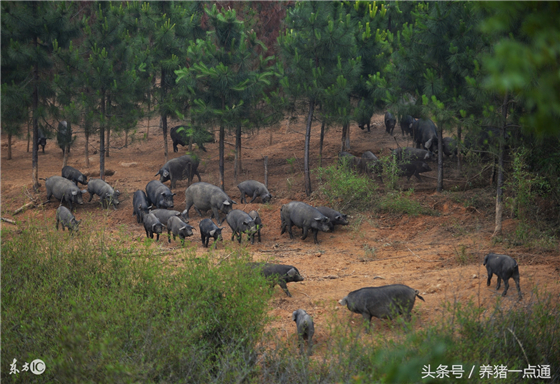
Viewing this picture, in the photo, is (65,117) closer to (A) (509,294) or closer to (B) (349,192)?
(B) (349,192)

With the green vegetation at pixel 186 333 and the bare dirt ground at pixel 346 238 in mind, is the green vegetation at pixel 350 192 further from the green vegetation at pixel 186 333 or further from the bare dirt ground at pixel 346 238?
the green vegetation at pixel 186 333

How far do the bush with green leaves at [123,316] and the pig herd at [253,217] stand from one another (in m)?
1.06

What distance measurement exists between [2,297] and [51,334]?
4.30 ft

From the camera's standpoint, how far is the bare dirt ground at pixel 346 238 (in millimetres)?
8781

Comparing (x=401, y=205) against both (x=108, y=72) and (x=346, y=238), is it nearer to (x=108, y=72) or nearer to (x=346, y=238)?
(x=346, y=238)

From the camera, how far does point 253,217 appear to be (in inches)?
574

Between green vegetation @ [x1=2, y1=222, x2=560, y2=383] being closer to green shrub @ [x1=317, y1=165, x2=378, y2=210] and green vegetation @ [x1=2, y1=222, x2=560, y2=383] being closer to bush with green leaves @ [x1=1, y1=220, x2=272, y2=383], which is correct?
bush with green leaves @ [x1=1, y1=220, x2=272, y2=383]

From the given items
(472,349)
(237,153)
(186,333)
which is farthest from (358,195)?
(186,333)

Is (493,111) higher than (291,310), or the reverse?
(493,111)

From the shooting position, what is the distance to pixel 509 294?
27.8 ft

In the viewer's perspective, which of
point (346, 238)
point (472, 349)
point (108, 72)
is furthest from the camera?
point (108, 72)

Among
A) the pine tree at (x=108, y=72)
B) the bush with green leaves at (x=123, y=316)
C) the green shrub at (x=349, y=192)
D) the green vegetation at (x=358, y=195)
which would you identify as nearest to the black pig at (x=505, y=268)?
the bush with green leaves at (x=123, y=316)

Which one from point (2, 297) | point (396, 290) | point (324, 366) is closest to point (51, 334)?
point (2, 297)

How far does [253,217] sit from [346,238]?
2.78 metres
